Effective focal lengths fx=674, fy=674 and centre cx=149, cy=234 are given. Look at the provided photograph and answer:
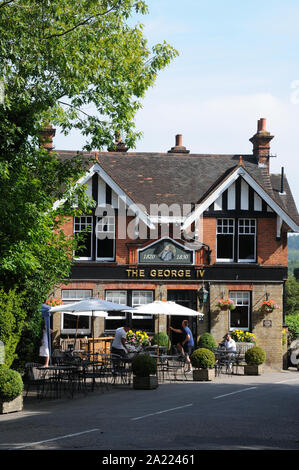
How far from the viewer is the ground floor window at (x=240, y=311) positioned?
31.1 meters

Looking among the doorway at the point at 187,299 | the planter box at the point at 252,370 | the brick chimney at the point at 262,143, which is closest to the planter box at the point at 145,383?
the planter box at the point at 252,370

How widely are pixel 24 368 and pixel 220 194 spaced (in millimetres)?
14398

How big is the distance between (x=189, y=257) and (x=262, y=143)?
774cm

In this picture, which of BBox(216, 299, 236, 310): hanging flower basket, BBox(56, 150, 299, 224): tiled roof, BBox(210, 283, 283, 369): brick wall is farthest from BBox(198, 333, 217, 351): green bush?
BBox(56, 150, 299, 224): tiled roof

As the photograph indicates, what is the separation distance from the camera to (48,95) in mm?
18500

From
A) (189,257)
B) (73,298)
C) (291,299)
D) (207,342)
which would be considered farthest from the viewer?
(291,299)

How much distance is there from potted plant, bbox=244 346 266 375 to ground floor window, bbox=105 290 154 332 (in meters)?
6.25

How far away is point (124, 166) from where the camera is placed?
34.1m

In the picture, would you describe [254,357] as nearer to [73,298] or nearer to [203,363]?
[203,363]

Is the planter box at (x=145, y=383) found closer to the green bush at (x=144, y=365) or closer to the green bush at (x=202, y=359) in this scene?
the green bush at (x=144, y=365)

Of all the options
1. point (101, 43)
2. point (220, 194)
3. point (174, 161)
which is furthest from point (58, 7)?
point (174, 161)

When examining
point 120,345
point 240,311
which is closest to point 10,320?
point 120,345

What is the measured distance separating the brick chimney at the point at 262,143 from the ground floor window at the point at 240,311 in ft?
23.5
